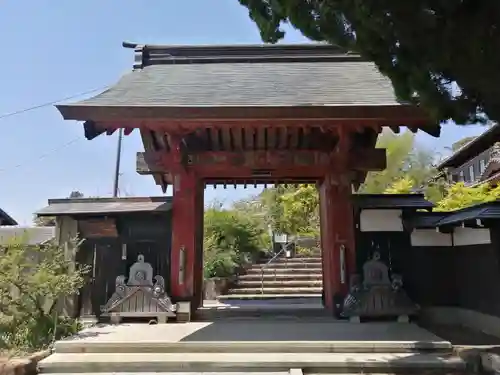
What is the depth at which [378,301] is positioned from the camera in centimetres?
615

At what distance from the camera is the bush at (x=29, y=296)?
16.8ft

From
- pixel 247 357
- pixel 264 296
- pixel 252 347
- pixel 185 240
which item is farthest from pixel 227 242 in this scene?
pixel 247 357

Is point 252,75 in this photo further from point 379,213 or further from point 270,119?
point 379,213

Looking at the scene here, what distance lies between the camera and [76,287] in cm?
599

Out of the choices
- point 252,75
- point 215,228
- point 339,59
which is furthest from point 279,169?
point 215,228

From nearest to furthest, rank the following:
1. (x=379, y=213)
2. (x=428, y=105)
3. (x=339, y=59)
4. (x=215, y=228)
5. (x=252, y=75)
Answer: (x=428, y=105) → (x=379, y=213) → (x=252, y=75) → (x=339, y=59) → (x=215, y=228)

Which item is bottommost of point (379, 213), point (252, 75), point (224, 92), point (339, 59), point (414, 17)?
point (379, 213)

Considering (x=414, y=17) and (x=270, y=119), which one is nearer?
(x=414, y=17)

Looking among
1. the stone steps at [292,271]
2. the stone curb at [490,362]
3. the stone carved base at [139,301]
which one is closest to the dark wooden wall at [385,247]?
the stone curb at [490,362]

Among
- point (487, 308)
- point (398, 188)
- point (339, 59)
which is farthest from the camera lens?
point (398, 188)

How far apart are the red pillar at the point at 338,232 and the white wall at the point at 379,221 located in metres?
0.27

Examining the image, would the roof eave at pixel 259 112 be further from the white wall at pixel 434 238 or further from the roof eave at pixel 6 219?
the roof eave at pixel 6 219

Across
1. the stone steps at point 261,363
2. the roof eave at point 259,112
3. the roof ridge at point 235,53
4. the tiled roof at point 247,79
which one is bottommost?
the stone steps at point 261,363

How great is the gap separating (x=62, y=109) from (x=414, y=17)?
12.4 feet
